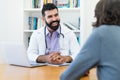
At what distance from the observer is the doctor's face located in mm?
3029

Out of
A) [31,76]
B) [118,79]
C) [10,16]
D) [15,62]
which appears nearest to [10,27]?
[10,16]

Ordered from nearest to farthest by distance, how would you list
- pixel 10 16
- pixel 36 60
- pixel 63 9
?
pixel 36 60 < pixel 63 9 < pixel 10 16

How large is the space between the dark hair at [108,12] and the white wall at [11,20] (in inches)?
106

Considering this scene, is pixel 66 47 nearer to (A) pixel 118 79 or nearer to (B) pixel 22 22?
(B) pixel 22 22

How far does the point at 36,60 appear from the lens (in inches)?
99.9

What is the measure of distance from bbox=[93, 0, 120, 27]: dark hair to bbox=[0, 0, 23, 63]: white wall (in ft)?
8.82

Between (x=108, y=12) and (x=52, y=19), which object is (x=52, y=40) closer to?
(x=52, y=19)

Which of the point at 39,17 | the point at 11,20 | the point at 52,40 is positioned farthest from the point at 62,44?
the point at 11,20

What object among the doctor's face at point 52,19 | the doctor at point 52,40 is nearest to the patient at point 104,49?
the doctor at point 52,40

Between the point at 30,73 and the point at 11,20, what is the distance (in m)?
2.09

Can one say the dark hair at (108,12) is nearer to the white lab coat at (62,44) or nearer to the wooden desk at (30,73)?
the wooden desk at (30,73)

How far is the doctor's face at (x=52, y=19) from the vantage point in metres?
3.03

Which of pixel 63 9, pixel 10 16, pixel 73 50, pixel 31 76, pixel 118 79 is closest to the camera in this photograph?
pixel 118 79

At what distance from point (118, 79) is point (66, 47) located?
1.78 m
